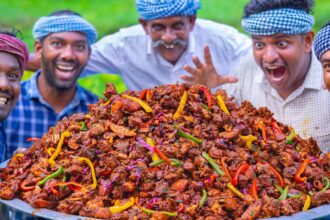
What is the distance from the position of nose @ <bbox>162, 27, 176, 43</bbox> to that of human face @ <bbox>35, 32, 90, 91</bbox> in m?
0.67

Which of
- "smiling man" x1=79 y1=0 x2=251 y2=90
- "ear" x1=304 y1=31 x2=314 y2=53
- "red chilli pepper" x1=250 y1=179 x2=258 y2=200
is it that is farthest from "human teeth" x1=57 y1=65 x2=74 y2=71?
"red chilli pepper" x1=250 y1=179 x2=258 y2=200

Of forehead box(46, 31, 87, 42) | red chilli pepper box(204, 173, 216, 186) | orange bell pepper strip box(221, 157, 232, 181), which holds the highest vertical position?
forehead box(46, 31, 87, 42)

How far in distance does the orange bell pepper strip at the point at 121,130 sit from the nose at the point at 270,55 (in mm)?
1744

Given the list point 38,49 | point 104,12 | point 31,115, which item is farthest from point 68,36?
point 104,12

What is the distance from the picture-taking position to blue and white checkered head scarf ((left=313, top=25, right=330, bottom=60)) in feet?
14.9

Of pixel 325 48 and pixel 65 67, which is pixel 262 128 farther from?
pixel 65 67

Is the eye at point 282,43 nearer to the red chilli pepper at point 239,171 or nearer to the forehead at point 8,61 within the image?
the red chilli pepper at point 239,171

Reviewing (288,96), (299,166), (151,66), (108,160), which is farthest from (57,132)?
(151,66)

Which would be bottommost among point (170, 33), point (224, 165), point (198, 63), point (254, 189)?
point (254, 189)

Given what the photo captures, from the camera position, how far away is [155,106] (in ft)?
13.0

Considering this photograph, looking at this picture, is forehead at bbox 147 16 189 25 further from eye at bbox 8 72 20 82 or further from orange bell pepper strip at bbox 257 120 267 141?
orange bell pepper strip at bbox 257 120 267 141

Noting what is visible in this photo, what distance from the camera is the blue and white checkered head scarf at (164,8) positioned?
6027 mm

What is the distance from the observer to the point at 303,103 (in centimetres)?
546

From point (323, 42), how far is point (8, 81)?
1953mm
